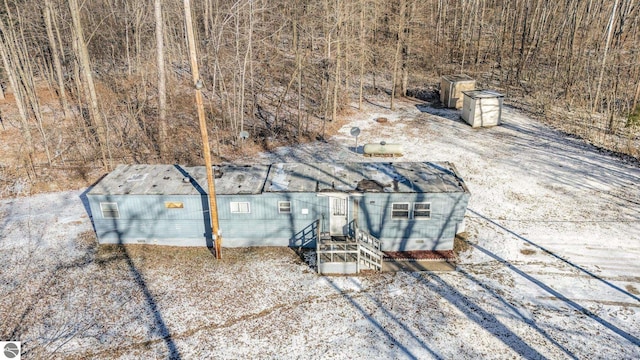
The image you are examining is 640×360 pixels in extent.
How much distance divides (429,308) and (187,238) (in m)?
9.21

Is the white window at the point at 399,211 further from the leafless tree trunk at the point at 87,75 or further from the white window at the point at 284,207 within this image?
the leafless tree trunk at the point at 87,75

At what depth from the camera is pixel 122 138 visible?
79.2 ft

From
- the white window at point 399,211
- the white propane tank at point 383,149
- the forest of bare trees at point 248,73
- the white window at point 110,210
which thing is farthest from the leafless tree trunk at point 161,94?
the white window at point 399,211

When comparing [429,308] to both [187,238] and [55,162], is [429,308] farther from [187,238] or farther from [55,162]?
[55,162]

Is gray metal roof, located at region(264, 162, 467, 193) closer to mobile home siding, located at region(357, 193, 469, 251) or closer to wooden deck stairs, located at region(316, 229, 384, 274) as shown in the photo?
mobile home siding, located at region(357, 193, 469, 251)

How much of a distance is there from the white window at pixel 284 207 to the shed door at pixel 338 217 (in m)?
1.55

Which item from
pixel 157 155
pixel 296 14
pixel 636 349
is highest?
pixel 296 14

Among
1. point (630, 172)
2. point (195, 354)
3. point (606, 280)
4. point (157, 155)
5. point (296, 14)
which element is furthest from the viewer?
point (296, 14)

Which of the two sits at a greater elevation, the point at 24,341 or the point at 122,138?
the point at 122,138

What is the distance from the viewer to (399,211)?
15.5 metres

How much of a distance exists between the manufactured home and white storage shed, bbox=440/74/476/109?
17.0 m

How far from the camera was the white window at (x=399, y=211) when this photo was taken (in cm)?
1543

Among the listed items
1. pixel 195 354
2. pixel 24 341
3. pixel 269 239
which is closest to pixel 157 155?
pixel 269 239

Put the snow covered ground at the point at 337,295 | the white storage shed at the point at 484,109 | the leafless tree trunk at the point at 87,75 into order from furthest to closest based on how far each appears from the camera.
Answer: the white storage shed at the point at 484,109, the leafless tree trunk at the point at 87,75, the snow covered ground at the point at 337,295
